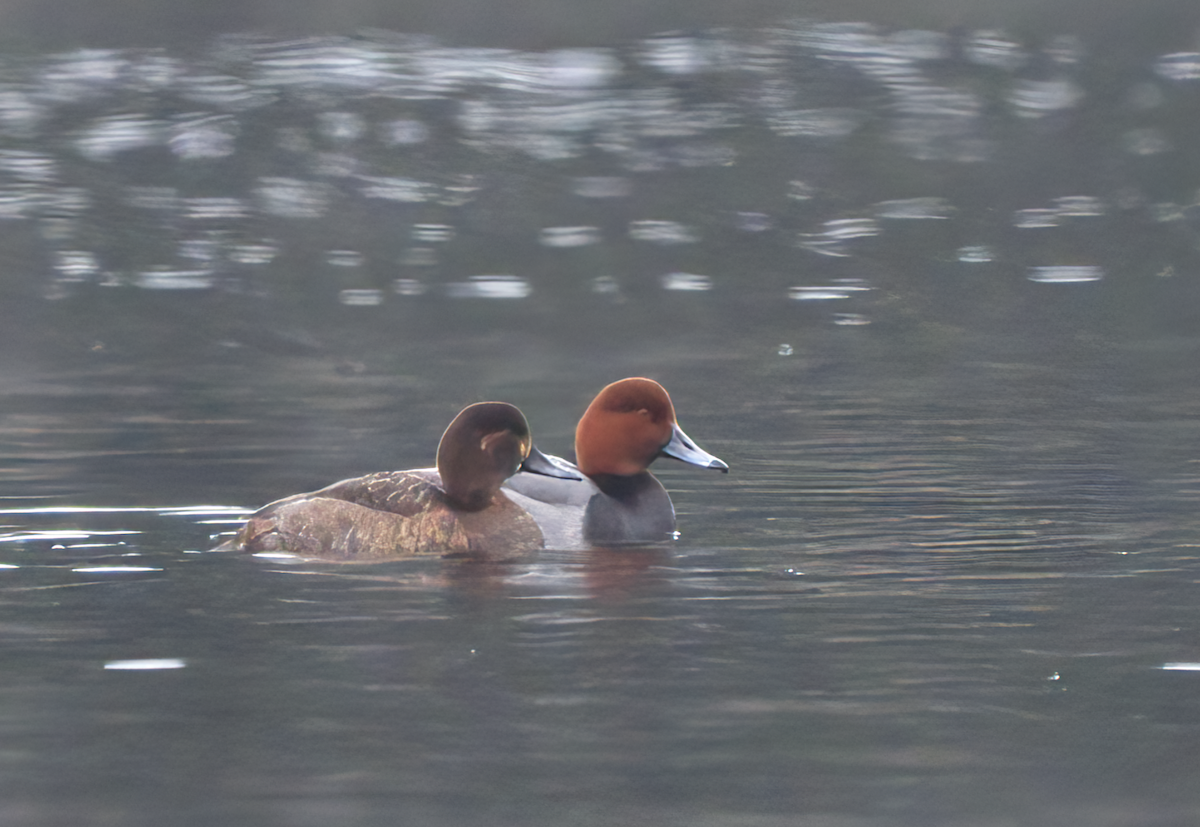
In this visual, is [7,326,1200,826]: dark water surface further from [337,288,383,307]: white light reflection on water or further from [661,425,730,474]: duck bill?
[337,288,383,307]: white light reflection on water

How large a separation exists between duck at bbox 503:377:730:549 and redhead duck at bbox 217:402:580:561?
199 mm

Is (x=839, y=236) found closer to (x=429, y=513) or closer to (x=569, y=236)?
(x=569, y=236)

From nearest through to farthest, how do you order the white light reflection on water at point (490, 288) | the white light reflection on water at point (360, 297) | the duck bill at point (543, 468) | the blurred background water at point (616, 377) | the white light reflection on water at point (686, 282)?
the blurred background water at point (616, 377) < the duck bill at point (543, 468) < the white light reflection on water at point (360, 297) < the white light reflection on water at point (490, 288) < the white light reflection on water at point (686, 282)

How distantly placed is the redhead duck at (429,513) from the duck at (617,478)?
0.20 metres

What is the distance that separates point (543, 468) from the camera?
757 cm

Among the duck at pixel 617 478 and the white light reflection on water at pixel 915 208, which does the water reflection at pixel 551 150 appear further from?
the duck at pixel 617 478

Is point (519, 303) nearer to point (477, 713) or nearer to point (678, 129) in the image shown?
point (678, 129)

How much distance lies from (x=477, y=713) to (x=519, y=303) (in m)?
11.1

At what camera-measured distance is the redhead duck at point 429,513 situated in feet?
23.3

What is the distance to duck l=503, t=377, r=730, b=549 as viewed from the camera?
24.4ft

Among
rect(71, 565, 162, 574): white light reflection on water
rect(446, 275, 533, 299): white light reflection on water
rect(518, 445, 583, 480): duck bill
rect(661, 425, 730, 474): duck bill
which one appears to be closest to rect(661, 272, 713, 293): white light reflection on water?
rect(446, 275, 533, 299): white light reflection on water

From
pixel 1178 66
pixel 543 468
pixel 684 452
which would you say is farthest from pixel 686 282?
pixel 1178 66

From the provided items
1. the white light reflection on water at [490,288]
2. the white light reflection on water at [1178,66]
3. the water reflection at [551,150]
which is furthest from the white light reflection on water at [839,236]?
the white light reflection on water at [1178,66]

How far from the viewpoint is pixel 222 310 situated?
15.5 metres
